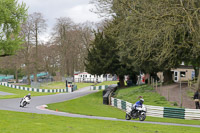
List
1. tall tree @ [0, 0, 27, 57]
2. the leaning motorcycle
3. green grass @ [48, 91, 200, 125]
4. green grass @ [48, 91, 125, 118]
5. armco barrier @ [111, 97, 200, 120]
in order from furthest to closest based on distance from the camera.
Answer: tall tree @ [0, 0, 27, 57] → green grass @ [48, 91, 125, 118] → armco barrier @ [111, 97, 200, 120] → green grass @ [48, 91, 200, 125] → the leaning motorcycle

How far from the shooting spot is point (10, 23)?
96.3ft

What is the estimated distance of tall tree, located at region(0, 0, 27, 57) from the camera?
2834cm

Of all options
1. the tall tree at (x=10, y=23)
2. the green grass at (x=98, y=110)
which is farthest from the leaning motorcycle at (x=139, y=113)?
the tall tree at (x=10, y=23)

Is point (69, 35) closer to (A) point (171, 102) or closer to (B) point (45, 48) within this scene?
(B) point (45, 48)

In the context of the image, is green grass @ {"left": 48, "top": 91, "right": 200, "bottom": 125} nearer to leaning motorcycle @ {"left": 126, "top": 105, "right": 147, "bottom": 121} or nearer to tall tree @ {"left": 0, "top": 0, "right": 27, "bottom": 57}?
leaning motorcycle @ {"left": 126, "top": 105, "right": 147, "bottom": 121}

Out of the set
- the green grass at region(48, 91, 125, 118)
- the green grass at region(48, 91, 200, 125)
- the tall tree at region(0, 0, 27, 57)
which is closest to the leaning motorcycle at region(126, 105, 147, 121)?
the green grass at region(48, 91, 200, 125)

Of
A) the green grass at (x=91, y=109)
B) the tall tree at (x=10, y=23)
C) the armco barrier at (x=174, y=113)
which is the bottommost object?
the green grass at (x=91, y=109)

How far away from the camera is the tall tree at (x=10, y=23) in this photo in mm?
28344

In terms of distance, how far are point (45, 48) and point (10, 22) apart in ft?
180

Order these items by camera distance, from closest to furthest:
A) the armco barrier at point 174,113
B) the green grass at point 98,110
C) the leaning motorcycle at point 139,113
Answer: the leaning motorcycle at point 139,113, the green grass at point 98,110, the armco barrier at point 174,113

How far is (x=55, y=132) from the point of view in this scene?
11352 millimetres

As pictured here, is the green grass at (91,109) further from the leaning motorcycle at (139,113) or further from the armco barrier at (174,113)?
the leaning motorcycle at (139,113)

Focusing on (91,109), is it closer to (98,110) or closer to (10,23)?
(98,110)

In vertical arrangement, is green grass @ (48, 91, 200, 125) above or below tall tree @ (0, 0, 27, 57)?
below
